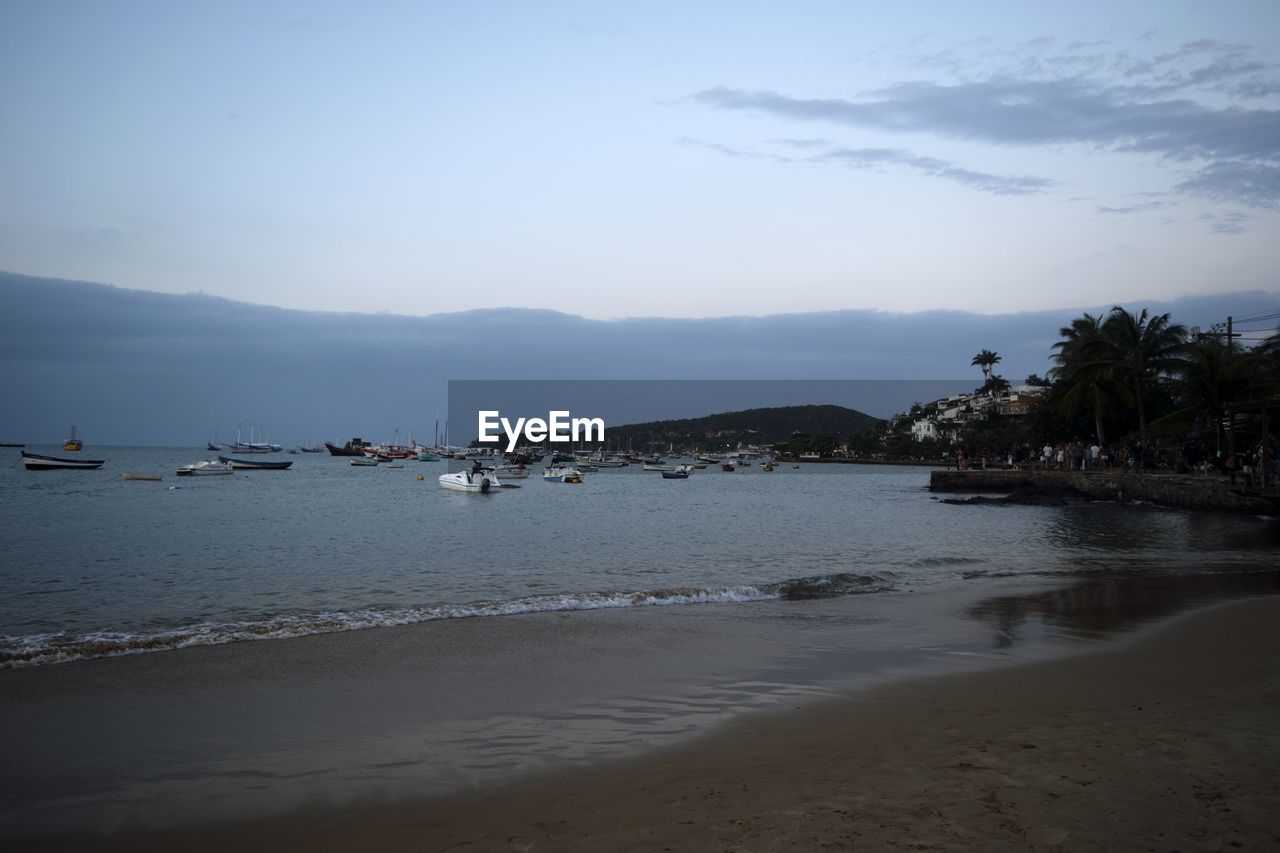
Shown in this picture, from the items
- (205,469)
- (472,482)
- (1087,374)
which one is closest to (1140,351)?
(1087,374)

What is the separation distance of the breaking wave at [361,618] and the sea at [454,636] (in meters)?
0.07

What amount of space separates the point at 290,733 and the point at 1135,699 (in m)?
7.93

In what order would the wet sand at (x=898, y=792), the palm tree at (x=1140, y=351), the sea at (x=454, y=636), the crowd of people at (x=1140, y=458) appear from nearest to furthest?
1. the wet sand at (x=898, y=792)
2. the sea at (x=454, y=636)
3. the crowd of people at (x=1140, y=458)
4. the palm tree at (x=1140, y=351)

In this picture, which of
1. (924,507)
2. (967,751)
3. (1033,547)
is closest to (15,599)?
(967,751)

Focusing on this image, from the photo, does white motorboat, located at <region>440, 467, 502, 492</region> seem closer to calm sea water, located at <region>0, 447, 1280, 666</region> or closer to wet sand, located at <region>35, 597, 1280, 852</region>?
calm sea water, located at <region>0, 447, 1280, 666</region>

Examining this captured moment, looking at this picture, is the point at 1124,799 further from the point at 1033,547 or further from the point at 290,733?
the point at 1033,547

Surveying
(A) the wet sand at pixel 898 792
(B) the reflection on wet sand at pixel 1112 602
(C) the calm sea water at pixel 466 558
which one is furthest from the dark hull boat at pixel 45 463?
(A) the wet sand at pixel 898 792

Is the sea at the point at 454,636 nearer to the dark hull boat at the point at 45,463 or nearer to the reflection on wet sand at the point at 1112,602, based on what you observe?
the reflection on wet sand at the point at 1112,602

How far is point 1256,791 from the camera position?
16.9ft

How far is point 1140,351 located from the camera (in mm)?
52594

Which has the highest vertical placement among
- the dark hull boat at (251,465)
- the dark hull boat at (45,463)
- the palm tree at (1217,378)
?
the palm tree at (1217,378)

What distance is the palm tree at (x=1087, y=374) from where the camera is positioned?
174ft

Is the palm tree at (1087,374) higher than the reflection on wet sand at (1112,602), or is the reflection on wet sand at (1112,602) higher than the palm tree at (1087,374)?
the palm tree at (1087,374)

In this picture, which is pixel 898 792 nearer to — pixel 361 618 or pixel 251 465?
pixel 361 618
